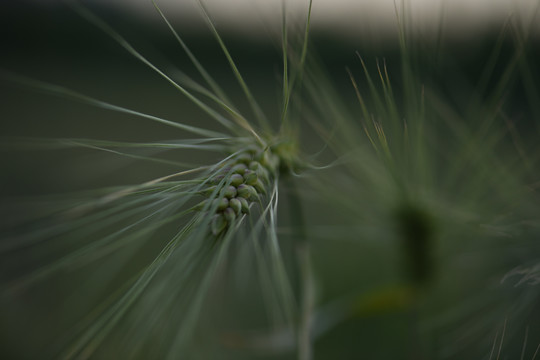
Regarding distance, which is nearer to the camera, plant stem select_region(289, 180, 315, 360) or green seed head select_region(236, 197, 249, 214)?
green seed head select_region(236, 197, 249, 214)

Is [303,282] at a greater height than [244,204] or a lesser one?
lesser

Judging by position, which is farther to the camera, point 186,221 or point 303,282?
point 303,282

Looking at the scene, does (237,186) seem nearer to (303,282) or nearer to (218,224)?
(218,224)

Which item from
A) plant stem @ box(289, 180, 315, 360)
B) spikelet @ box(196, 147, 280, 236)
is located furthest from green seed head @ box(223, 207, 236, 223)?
plant stem @ box(289, 180, 315, 360)

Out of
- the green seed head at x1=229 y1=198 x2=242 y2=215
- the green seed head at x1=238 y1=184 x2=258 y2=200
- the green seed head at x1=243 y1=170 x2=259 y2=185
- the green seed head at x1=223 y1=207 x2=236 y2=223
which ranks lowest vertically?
the green seed head at x1=223 y1=207 x2=236 y2=223

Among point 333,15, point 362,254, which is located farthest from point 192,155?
point 333,15

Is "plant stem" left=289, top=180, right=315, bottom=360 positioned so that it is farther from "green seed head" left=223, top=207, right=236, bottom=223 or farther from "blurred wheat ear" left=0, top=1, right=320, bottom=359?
"green seed head" left=223, top=207, right=236, bottom=223

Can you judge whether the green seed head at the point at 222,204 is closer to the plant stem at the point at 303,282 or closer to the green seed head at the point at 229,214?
the green seed head at the point at 229,214

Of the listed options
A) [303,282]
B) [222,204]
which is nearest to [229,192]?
[222,204]

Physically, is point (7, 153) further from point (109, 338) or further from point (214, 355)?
point (214, 355)

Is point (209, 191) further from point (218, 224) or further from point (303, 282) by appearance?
point (303, 282)

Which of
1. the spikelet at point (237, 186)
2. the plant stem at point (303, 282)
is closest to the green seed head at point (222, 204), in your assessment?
the spikelet at point (237, 186)

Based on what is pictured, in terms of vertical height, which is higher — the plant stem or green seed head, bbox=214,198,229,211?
green seed head, bbox=214,198,229,211
